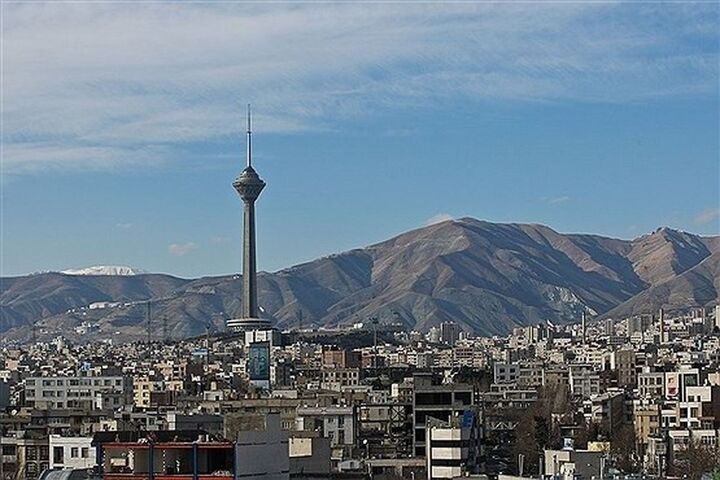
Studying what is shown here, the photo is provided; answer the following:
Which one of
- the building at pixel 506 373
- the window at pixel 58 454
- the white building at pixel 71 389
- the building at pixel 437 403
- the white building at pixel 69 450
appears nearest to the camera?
the white building at pixel 69 450

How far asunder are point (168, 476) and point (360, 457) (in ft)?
72.2

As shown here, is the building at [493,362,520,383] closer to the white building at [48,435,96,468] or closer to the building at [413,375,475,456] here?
the building at [413,375,475,456]

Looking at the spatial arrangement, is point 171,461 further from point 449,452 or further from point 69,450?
point 69,450

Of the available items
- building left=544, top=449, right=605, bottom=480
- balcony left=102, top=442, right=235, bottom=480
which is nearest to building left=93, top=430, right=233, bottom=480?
balcony left=102, top=442, right=235, bottom=480

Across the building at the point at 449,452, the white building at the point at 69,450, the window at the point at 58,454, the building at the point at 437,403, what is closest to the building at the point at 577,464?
the building at the point at 449,452

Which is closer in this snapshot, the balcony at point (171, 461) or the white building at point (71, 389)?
the balcony at point (171, 461)

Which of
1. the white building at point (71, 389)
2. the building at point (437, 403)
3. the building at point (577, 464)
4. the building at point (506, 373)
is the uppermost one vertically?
the building at point (506, 373)

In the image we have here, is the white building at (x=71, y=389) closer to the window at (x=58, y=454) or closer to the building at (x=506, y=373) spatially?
the building at (x=506, y=373)

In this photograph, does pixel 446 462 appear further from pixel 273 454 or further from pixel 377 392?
pixel 377 392

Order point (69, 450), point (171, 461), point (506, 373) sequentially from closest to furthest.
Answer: point (171, 461) < point (69, 450) < point (506, 373)

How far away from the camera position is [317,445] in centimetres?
3884

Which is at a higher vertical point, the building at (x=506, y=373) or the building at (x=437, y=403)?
the building at (x=506, y=373)

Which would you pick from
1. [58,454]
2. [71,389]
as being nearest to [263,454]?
[58,454]

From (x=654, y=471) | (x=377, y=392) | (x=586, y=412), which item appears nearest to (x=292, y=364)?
(x=377, y=392)
